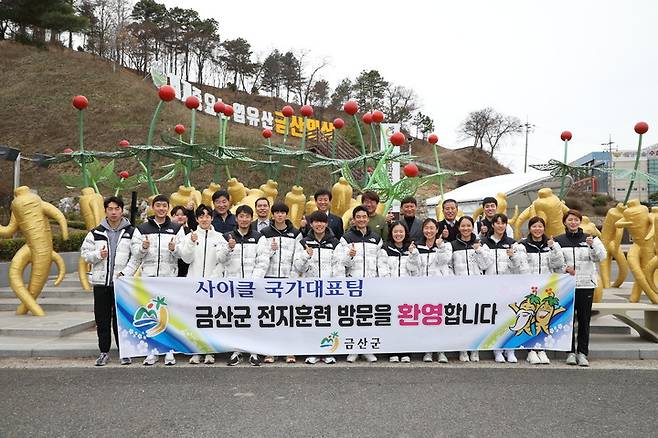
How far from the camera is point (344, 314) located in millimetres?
5035

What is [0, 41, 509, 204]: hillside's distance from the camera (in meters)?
28.6

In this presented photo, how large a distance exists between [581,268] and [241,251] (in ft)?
10.9

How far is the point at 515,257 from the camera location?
5.16 metres

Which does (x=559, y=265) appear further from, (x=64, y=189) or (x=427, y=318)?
(x=64, y=189)

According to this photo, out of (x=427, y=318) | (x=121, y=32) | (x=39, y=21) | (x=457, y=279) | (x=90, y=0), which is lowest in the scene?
(x=427, y=318)

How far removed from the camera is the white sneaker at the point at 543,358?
501 centimetres

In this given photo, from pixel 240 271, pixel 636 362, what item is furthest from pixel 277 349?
pixel 636 362

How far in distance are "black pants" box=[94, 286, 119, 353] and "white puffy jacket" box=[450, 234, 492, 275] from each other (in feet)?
11.2

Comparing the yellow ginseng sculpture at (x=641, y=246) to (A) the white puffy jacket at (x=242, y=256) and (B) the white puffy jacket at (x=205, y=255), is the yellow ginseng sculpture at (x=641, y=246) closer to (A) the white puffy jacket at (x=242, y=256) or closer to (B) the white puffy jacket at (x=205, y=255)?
(A) the white puffy jacket at (x=242, y=256)

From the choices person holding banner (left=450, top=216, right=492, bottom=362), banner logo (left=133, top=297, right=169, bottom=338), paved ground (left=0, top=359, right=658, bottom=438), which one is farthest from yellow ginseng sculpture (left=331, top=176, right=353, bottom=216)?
banner logo (left=133, top=297, right=169, bottom=338)

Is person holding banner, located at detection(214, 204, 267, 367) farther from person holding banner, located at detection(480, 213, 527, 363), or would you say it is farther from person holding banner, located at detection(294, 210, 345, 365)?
person holding banner, located at detection(480, 213, 527, 363)

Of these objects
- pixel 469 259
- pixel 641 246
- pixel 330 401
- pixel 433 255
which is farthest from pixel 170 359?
pixel 641 246

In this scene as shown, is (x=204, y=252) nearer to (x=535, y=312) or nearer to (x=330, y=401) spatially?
(x=330, y=401)

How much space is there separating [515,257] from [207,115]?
32.7 m
